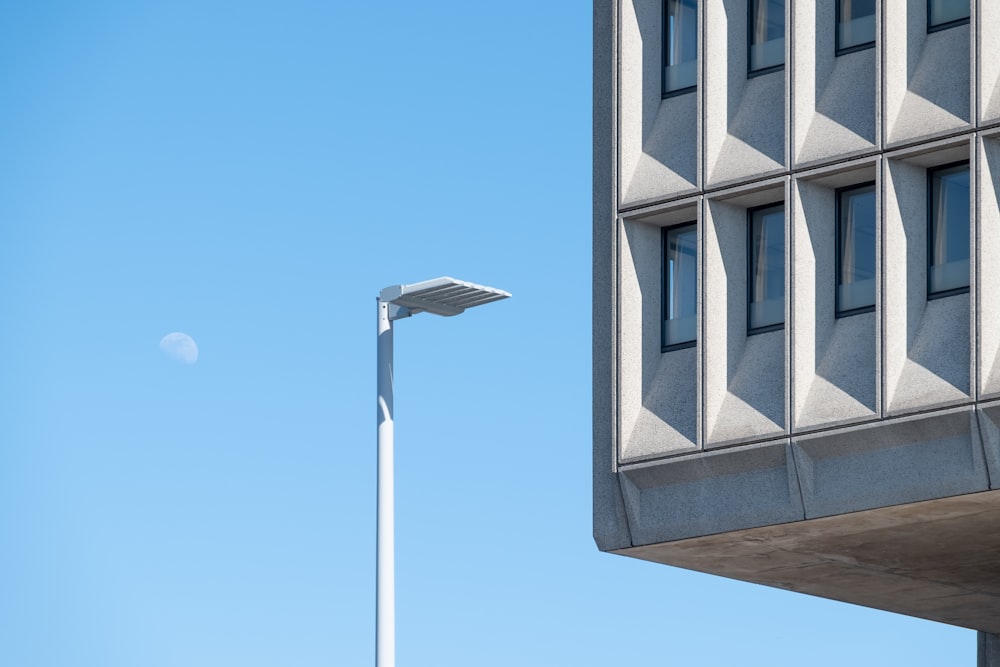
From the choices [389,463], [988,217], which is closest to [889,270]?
[988,217]

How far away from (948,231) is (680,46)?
495cm

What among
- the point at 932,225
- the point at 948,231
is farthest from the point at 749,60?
the point at 948,231

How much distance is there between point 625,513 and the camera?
1118 inches

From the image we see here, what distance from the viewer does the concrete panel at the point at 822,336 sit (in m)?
26.2

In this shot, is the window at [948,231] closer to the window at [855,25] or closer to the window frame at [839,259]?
the window frame at [839,259]

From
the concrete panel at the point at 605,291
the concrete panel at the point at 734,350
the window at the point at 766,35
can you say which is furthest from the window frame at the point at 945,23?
the concrete panel at the point at 605,291

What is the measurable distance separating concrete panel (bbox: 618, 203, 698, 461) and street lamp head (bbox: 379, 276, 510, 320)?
3993 millimetres

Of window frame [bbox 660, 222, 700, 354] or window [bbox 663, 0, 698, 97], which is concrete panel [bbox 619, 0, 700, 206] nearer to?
window [bbox 663, 0, 698, 97]

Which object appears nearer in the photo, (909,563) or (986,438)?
(986,438)

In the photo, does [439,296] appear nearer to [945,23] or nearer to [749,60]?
[749,60]

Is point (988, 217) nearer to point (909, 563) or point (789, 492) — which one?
point (789, 492)

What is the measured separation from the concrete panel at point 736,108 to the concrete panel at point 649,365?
838 mm

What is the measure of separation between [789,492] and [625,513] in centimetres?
261

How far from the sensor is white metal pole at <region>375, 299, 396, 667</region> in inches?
942
